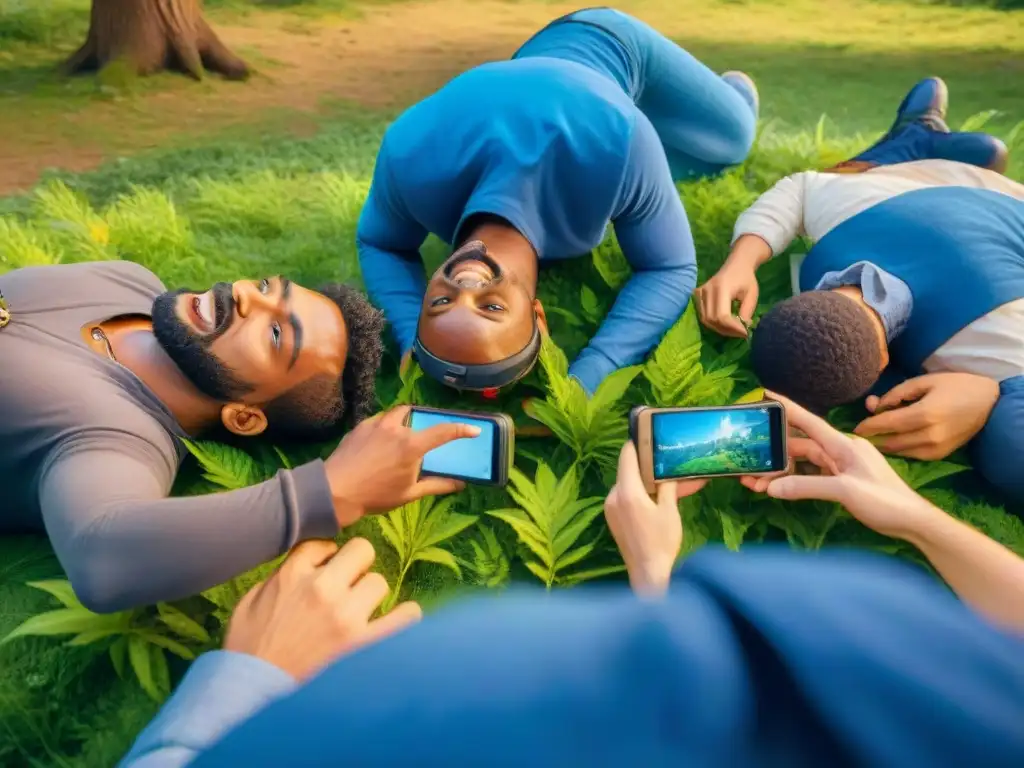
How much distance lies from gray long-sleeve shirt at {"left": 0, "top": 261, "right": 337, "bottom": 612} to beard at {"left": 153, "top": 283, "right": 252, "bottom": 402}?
96 millimetres

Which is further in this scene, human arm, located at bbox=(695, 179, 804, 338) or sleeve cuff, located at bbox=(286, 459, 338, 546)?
human arm, located at bbox=(695, 179, 804, 338)

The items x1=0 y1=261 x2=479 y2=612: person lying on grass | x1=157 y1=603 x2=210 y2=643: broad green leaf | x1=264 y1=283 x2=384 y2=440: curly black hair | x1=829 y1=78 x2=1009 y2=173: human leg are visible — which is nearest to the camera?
x1=0 y1=261 x2=479 y2=612: person lying on grass

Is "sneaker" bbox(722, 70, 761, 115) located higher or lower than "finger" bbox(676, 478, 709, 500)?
higher

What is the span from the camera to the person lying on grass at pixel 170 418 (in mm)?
1125

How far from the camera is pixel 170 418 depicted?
1482 millimetres

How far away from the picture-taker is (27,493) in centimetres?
138

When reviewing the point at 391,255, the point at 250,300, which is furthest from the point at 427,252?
the point at 250,300

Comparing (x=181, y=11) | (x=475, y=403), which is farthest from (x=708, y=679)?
(x=181, y=11)

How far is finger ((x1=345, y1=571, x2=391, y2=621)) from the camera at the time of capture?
1.10 meters

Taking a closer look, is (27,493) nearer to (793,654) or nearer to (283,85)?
(793,654)

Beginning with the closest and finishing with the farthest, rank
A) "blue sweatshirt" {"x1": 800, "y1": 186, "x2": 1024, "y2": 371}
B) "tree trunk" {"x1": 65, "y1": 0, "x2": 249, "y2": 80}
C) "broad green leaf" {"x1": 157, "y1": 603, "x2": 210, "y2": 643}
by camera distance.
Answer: "broad green leaf" {"x1": 157, "y1": 603, "x2": 210, "y2": 643} → "blue sweatshirt" {"x1": 800, "y1": 186, "x2": 1024, "y2": 371} → "tree trunk" {"x1": 65, "y1": 0, "x2": 249, "y2": 80}

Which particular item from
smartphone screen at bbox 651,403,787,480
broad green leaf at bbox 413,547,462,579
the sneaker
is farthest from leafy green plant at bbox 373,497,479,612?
the sneaker

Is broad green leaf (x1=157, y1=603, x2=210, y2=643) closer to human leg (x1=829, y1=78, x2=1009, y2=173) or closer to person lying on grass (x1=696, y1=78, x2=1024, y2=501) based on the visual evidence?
person lying on grass (x1=696, y1=78, x2=1024, y2=501)

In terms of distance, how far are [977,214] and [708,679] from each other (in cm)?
197
